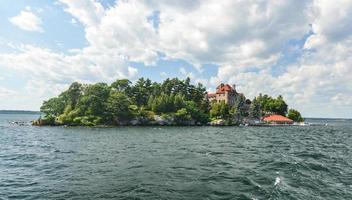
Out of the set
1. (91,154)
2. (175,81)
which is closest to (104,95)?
(175,81)

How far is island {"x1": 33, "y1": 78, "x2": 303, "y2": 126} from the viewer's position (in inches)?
4439

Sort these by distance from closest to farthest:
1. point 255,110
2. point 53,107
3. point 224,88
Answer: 1. point 53,107
2. point 255,110
3. point 224,88

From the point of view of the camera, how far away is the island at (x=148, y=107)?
370 ft

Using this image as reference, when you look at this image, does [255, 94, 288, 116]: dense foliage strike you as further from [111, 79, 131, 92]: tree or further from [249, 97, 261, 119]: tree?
[111, 79, 131, 92]: tree

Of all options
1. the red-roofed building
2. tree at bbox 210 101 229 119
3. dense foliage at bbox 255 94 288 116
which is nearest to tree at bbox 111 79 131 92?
tree at bbox 210 101 229 119

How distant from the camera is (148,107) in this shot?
145 m

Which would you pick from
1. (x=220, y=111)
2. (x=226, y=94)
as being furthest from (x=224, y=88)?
(x=220, y=111)

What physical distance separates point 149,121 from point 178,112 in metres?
15.9

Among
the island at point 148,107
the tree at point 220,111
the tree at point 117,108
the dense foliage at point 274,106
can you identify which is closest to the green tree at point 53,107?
the island at point 148,107

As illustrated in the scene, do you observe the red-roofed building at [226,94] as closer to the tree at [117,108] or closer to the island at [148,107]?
the island at [148,107]

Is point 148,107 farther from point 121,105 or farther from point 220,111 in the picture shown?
point 220,111

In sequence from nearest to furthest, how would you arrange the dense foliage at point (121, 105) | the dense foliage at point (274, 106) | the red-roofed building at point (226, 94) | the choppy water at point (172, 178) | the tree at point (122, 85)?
the choppy water at point (172, 178), the dense foliage at point (121, 105), the tree at point (122, 85), the red-roofed building at point (226, 94), the dense foliage at point (274, 106)

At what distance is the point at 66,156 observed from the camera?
113 ft

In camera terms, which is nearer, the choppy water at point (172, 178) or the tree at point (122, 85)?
the choppy water at point (172, 178)
